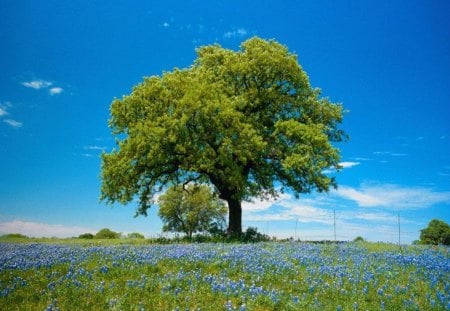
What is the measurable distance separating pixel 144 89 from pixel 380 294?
70.2 ft

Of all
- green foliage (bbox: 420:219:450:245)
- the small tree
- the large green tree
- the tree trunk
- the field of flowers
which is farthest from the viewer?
the small tree

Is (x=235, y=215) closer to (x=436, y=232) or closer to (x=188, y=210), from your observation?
(x=436, y=232)

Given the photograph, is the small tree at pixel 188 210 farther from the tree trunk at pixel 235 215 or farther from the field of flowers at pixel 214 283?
the field of flowers at pixel 214 283

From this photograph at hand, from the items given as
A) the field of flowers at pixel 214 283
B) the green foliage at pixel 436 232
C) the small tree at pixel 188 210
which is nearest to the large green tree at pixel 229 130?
the field of flowers at pixel 214 283

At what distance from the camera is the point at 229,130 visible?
87.1 ft

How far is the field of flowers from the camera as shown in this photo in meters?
8.20

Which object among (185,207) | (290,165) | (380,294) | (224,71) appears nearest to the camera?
(380,294)

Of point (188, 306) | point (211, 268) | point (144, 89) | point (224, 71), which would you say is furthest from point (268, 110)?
point (188, 306)

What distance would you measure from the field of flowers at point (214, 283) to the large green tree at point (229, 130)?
13338 mm

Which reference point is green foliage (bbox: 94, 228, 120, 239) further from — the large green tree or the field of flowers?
the field of flowers

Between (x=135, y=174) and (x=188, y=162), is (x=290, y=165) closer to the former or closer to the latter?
(x=188, y=162)

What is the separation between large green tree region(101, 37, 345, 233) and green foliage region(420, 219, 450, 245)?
67.7 feet

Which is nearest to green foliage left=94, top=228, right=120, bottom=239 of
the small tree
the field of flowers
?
the small tree

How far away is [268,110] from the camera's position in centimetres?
3062
